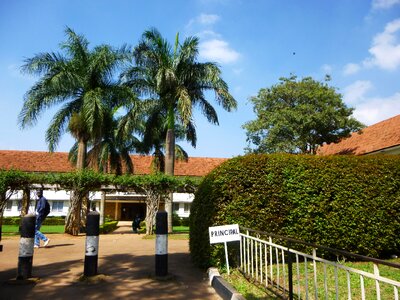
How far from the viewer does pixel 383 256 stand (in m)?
8.57

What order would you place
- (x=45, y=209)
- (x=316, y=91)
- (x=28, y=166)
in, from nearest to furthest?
(x=45, y=209) → (x=316, y=91) → (x=28, y=166)

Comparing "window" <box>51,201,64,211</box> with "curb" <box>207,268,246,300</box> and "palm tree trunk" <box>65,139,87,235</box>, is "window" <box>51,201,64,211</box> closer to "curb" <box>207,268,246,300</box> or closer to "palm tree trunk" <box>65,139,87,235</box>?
"palm tree trunk" <box>65,139,87,235</box>

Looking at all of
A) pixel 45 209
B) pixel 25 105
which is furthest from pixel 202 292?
pixel 25 105

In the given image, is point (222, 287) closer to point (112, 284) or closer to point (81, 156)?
point (112, 284)

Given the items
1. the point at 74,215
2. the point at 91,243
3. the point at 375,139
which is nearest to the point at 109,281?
the point at 91,243

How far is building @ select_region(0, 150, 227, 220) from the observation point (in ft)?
138

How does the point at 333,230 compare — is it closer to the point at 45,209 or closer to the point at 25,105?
the point at 45,209

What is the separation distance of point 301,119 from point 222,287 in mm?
22437

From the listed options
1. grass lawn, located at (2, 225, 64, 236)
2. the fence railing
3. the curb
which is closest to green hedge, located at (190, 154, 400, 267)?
the fence railing

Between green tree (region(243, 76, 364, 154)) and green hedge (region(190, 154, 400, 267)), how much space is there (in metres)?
18.0

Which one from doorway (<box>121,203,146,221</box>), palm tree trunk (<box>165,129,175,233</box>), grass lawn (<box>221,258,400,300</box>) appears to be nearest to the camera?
grass lawn (<box>221,258,400,300</box>)

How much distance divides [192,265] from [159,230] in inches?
79.6

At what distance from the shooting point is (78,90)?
20.9 m

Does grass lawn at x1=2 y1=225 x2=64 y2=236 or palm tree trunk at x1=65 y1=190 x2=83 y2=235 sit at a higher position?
palm tree trunk at x1=65 y1=190 x2=83 y2=235
